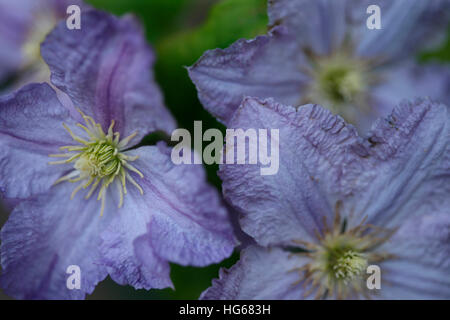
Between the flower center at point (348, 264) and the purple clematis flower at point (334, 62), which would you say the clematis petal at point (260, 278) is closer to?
the flower center at point (348, 264)

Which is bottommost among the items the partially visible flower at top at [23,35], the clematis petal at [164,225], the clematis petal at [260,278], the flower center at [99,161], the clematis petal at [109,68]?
the clematis petal at [260,278]

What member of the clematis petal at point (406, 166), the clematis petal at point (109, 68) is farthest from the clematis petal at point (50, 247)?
the clematis petal at point (406, 166)

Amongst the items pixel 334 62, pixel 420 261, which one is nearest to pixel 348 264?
pixel 420 261

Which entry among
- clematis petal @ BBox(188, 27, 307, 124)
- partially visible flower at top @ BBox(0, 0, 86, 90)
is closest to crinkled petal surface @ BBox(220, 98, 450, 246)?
clematis petal @ BBox(188, 27, 307, 124)

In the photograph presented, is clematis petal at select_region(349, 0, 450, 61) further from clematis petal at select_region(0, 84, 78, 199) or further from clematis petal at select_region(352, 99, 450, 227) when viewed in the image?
clematis petal at select_region(0, 84, 78, 199)

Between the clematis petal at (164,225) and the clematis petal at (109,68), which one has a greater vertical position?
the clematis petal at (109,68)
